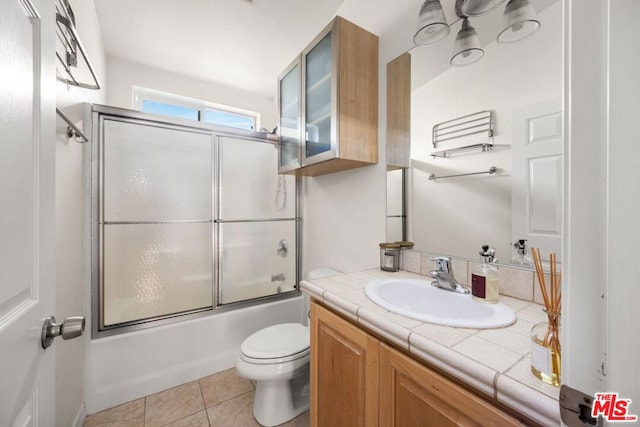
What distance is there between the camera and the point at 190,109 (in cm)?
269

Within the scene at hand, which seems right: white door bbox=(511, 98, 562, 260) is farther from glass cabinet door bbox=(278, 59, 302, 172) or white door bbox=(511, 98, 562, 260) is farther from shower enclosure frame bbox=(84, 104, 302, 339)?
shower enclosure frame bbox=(84, 104, 302, 339)

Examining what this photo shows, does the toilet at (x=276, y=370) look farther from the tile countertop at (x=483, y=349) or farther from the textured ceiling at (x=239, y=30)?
the textured ceiling at (x=239, y=30)

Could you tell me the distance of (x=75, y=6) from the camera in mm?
1248

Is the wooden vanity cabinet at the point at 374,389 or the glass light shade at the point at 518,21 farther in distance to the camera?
the glass light shade at the point at 518,21

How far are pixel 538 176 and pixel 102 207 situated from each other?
2.28 metres

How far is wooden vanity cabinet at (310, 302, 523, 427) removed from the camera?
58cm

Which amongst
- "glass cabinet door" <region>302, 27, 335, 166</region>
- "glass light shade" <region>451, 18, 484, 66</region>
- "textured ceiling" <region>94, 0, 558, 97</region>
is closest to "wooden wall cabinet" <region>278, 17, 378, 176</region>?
"glass cabinet door" <region>302, 27, 335, 166</region>

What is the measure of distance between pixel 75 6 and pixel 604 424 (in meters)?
2.24

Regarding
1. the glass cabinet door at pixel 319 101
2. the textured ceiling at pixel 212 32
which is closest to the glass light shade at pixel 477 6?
the glass cabinet door at pixel 319 101

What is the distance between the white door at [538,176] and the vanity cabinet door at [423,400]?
2.03ft

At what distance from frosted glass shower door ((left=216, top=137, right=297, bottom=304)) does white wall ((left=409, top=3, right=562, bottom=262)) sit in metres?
1.25

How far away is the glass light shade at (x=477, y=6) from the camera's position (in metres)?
0.99

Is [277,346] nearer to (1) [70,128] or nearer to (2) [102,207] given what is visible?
(2) [102,207]

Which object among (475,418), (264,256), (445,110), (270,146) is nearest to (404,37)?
(445,110)
